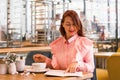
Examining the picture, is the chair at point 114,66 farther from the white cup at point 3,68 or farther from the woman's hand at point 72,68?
the white cup at point 3,68

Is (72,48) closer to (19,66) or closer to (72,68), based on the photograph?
(72,68)

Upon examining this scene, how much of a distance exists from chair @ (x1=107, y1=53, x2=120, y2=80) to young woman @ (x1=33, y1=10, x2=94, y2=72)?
0.79 metres

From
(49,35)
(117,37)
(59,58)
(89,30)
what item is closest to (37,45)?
(49,35)

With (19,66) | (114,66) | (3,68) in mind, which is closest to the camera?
(3,68)

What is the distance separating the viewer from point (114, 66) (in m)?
3.35

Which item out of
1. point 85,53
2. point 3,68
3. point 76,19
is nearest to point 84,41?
point 85,53

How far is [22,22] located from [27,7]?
1.47 ft

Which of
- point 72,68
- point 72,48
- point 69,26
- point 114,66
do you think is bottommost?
point 114,66

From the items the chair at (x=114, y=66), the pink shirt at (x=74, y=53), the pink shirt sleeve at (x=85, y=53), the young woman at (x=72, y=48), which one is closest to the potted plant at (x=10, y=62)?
the young woman at (x=72, y=48)

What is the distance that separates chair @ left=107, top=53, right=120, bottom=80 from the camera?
3284mm

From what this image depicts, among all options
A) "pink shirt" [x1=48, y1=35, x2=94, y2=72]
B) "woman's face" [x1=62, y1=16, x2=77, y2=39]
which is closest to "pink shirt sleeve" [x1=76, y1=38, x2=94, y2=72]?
"pink shirt" [x1=48, y1=35, x2=94, y2=72]

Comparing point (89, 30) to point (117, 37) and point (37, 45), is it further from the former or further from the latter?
point (37, 45)

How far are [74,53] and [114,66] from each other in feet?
3.20

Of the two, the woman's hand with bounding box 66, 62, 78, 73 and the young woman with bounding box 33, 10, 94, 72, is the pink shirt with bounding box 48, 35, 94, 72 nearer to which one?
the young woman with bounding box 33, 10, 94, 72
